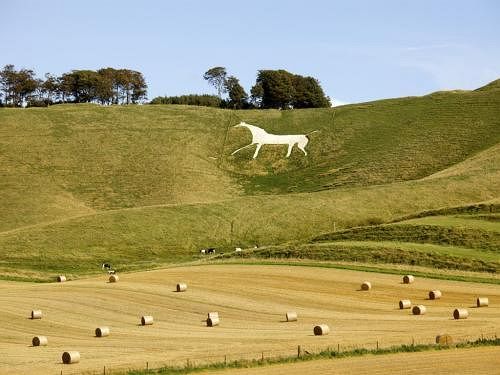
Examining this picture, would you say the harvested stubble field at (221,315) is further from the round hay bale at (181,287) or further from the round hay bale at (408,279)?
the round hay bale at (181,287)

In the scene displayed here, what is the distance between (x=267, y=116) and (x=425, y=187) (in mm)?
70652

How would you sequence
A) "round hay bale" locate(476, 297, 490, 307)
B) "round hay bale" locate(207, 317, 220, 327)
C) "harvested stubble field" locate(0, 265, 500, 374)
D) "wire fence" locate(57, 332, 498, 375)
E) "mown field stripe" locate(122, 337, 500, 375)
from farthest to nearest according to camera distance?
"round hay bale" locate(476, 297, 490, 307)
"round hay bale" locate(207, 317, 220, 327)
"harvested stubble field" locate(0, 265, 500, 374)
"wire fence" locate(57, 332, 498, 375)
"mown field stripe" locate(122, 337, 500, 375)

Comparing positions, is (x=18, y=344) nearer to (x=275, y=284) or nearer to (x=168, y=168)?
(x=275, y=284)

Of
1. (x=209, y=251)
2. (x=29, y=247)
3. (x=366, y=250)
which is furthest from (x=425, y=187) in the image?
(x=29, y=247)

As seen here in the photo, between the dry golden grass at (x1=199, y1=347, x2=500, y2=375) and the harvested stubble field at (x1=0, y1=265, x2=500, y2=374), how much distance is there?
234 centimetres

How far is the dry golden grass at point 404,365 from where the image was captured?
3150cm

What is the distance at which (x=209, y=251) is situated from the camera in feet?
271

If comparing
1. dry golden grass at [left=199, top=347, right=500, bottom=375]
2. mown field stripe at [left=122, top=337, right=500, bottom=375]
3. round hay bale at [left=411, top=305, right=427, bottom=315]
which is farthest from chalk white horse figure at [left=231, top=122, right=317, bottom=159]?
dry golden grass at [left=199, top=347, right=500, bottom=375]

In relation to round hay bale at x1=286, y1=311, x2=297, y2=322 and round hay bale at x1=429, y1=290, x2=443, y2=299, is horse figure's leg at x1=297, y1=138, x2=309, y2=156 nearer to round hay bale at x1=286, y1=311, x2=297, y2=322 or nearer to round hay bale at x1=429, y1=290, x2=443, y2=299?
round hay bale at x1=429, y1=290, x2=443, y2=299

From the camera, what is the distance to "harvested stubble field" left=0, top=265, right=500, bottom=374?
36219mm

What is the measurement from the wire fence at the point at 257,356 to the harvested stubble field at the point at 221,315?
4.2 inches

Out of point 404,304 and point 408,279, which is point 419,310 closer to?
point 404,304

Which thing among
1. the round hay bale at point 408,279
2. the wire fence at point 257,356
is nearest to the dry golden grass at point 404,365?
the wire fence at point 257,356

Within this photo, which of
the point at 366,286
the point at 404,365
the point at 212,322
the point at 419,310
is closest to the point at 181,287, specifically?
the point at 212,322
